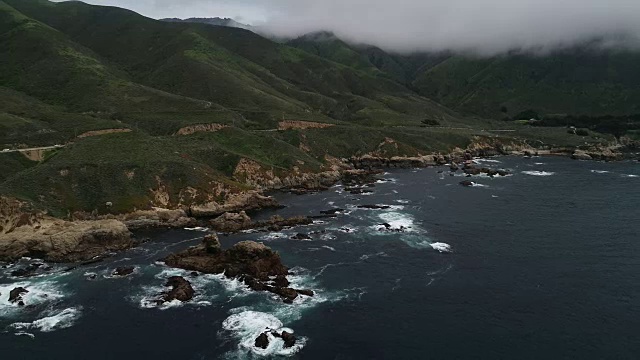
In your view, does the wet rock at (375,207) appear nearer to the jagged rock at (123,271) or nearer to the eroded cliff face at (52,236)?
the eroded cliff face at (52,236)

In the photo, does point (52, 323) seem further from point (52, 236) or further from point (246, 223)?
point (246, 223)

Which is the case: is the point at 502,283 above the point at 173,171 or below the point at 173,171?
below

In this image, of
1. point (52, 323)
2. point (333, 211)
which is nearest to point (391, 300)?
point (52, 323)

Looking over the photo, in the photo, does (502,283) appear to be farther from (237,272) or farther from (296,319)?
(237,272)

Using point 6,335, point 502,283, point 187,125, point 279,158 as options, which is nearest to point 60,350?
point 6,335

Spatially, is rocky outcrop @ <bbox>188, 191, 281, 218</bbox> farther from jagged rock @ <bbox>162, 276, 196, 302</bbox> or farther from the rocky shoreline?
jagged rock @ <bbox>162, 276, 196, 302</bbox>

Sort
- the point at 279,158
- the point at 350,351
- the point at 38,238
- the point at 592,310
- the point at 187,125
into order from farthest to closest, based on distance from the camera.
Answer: the point at 187,125 < the point at 279,158 < the point at 38,238 < the point at 592,310 < the point at 350,351

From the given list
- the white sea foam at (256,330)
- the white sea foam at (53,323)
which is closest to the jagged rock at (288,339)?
the white sea foam at (256,330)
